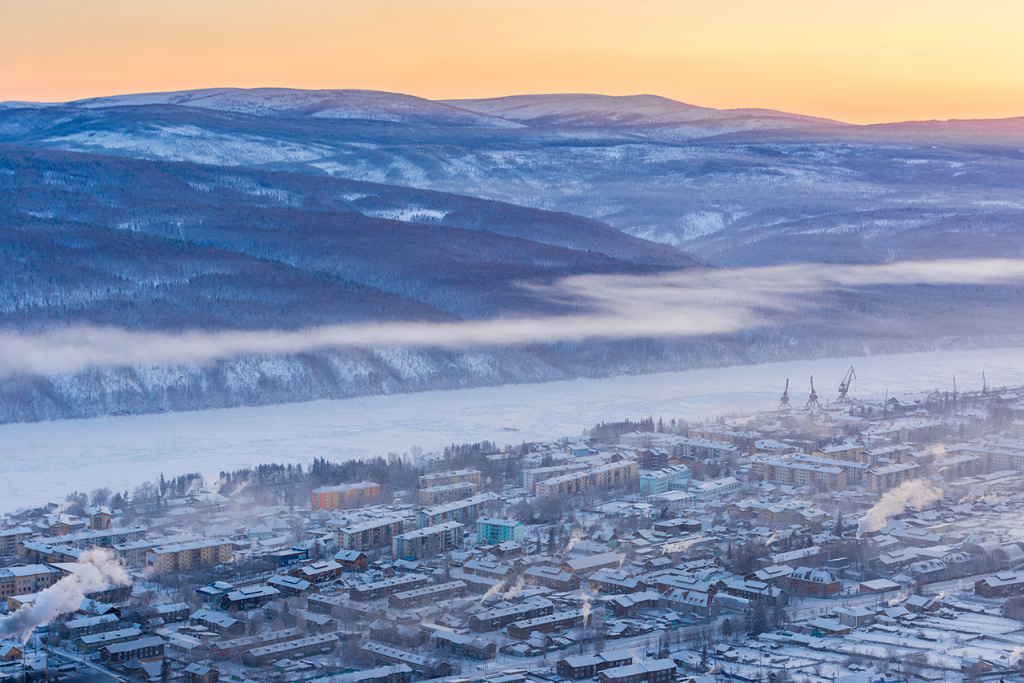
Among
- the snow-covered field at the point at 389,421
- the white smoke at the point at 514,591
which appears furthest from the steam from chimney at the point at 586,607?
the snow-covered field at the point at 389,421

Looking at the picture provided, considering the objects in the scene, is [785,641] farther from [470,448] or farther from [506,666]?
[470,448]

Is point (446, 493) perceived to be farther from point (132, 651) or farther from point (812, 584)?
point (132, 651)

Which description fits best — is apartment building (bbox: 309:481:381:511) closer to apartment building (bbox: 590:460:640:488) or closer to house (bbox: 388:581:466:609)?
apartment building (bbox: 590:460:640:488)

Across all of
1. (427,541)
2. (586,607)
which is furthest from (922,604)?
(427,541)

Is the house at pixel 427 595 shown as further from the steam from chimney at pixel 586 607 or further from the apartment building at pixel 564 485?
the apartment building at pixel 564 485

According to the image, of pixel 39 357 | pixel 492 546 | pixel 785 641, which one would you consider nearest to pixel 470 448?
pixel 492 546

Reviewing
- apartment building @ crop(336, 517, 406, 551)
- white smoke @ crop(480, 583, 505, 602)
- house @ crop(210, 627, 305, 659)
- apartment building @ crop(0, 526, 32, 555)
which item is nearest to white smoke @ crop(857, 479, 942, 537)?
white smoke @ crop(480, 583, 505, 602)
